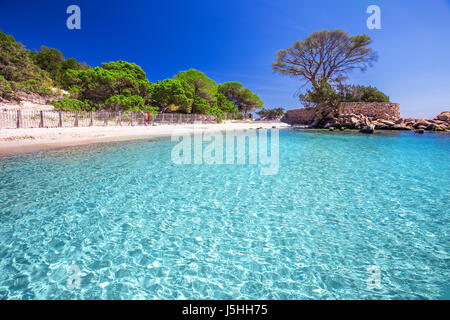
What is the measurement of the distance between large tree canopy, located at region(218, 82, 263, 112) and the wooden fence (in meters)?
27.4

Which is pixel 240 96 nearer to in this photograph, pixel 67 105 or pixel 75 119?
pixel 67 105

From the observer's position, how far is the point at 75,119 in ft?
63.6

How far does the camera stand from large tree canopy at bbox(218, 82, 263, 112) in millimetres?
56219

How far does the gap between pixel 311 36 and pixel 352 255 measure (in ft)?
130

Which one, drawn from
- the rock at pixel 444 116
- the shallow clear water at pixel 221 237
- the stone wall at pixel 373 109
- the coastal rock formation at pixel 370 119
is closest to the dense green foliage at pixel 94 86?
the coastal rock formation at pixel 370 119

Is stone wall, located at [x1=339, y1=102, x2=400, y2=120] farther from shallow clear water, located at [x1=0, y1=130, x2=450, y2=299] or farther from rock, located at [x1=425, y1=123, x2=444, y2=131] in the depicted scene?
shallow clear water, located at [x1=0, y1=130, x2=450, y2=299]

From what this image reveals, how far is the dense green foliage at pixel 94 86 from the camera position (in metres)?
27.5

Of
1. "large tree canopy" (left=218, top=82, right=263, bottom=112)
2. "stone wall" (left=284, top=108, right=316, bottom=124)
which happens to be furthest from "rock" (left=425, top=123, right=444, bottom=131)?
"large tree canopy" (left=218, top=82, right=263, bottom=112)

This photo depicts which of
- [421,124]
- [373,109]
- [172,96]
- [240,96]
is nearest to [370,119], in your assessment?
[373,109]

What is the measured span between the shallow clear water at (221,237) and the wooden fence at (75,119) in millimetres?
A: 13040

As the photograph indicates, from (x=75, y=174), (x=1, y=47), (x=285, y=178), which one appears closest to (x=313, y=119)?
(x=285, y=178)

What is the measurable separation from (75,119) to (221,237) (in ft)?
70.6
